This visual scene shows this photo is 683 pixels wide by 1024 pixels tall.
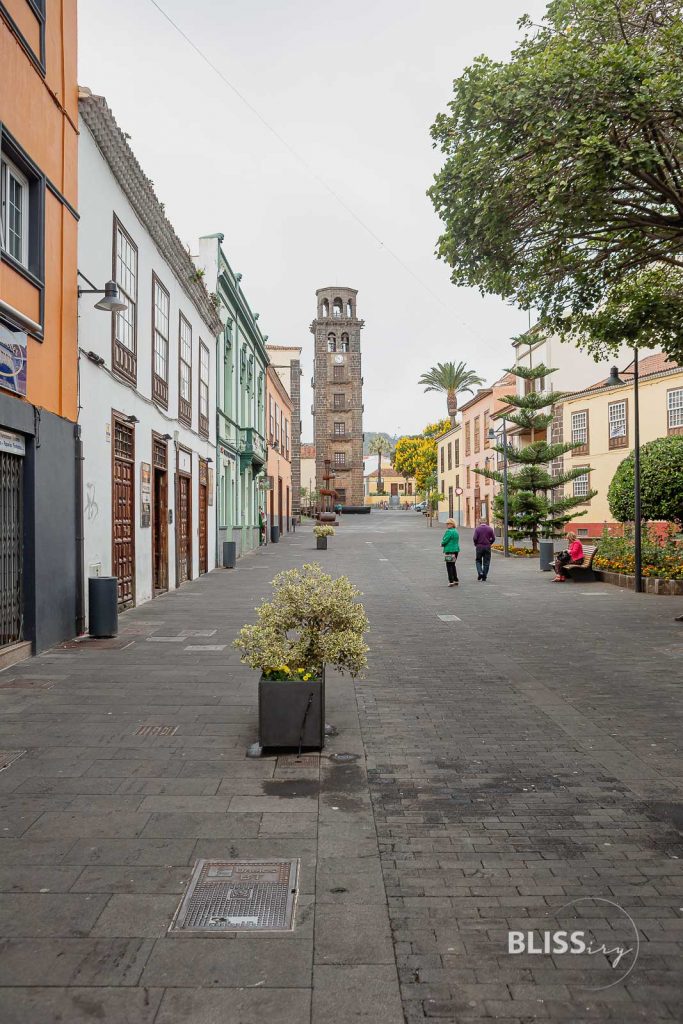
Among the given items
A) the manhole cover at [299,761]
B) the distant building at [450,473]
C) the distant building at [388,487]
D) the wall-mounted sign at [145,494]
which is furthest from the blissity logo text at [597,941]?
the distant building at [388,487]

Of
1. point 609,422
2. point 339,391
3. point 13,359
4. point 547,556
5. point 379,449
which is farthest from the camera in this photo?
point 379,449

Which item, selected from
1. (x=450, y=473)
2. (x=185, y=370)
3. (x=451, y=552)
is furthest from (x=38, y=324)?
(x=450, y=473)

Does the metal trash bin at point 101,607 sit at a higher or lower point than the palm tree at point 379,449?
lower

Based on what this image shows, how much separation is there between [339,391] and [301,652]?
3007 inches

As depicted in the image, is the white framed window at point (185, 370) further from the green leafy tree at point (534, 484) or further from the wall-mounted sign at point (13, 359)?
the green leafy tree at point (534, 484)

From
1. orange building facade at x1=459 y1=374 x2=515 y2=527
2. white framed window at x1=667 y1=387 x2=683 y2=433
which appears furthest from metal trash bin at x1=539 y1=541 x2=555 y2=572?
orange building facade at x1=459 y1=374 x2=515 y2=527

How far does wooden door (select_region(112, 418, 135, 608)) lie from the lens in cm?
1285

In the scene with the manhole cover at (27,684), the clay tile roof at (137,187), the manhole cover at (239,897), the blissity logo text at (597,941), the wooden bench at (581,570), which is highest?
the clay tile roof at (137,187)

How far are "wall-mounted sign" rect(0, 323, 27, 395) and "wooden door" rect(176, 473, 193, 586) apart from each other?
9447 millimetres

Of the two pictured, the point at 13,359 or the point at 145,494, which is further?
the point at 145,494

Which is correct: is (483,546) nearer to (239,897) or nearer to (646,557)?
(646,557)

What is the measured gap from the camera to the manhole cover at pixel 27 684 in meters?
7.62

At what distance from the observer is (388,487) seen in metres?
132

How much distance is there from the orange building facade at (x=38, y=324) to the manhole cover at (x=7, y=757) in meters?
3.15
